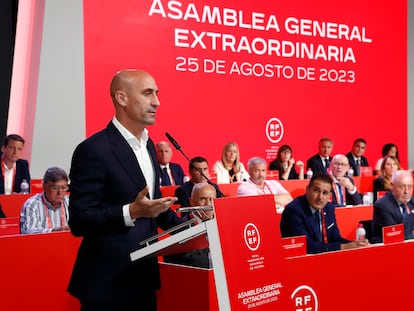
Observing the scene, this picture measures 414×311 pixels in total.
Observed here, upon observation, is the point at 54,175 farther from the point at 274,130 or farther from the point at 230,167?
the point at 274,130

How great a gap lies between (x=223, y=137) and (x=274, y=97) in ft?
3.88

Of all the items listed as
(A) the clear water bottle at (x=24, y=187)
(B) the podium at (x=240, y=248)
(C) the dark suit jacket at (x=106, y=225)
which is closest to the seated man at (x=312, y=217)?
(B) the podium at (x=240, y=248)

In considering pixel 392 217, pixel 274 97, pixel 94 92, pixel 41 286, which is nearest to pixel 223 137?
pixel 274 97

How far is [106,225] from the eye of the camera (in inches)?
72.9

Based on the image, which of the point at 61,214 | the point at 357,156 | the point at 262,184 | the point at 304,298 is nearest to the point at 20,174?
the point at 61,214

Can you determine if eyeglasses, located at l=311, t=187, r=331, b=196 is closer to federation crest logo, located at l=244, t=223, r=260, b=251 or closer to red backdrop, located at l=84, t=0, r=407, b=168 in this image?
federation crest logo, located at l=244, t=223, r=260, b=251

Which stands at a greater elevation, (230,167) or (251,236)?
(230,167)

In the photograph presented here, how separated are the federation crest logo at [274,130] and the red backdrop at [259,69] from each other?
0.02m

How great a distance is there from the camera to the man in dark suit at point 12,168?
663 centimetres

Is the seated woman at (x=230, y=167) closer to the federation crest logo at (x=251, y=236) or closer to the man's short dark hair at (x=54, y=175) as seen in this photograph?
the man's short dark hair at (x=54, y=175)

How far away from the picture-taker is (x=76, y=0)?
778 centimetres

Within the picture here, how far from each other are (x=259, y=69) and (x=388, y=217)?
17.8 ft

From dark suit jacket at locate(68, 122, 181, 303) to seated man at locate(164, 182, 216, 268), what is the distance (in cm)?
23

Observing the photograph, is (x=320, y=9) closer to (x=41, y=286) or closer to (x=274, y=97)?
(x=274, y=97)
